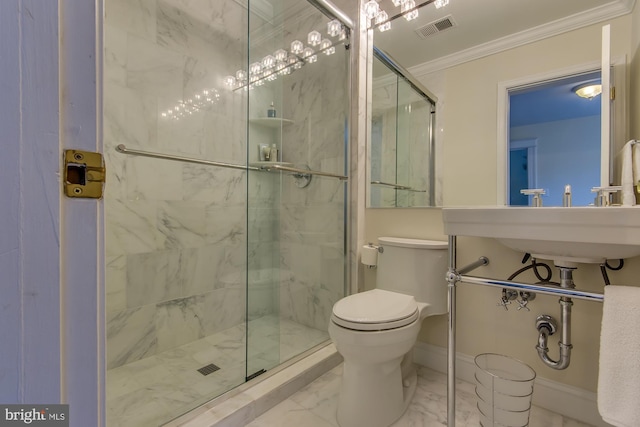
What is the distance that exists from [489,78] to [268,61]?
128 centimetres

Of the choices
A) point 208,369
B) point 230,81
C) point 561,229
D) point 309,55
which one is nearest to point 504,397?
point 561,229

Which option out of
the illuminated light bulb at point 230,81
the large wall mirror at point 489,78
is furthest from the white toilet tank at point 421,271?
the illuminated light bulb at point 230,81

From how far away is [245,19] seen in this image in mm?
2158

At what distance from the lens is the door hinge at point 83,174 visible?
0.40 metres

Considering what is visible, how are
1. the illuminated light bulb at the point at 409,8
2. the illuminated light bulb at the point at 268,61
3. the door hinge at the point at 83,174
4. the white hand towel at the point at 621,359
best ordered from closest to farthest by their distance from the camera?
the door hinge at the point at 83,174 → the white hand towel at the point at 621,359 → the illuminated light bulb at the point at 409,8 → the illuminated light bulb at the point at 268,61

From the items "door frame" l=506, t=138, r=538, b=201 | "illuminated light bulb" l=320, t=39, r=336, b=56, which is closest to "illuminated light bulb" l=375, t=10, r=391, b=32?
"illuminated light bulb" l=320, t=39, r=336, b=56

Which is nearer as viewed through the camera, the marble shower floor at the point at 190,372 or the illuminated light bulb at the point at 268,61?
the marble shower floor at the point at 190,372

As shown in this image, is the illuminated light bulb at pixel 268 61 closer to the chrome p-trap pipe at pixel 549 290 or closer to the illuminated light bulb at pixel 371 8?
the illuminated light bulb at pixel 371 8

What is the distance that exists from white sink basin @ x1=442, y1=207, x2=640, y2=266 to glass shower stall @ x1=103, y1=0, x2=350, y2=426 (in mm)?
1010

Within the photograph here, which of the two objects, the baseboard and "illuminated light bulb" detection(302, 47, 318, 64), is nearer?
the baseboard

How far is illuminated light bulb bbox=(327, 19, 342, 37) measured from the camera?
1900mm

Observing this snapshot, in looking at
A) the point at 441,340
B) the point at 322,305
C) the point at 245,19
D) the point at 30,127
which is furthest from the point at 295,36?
the point at 441,340

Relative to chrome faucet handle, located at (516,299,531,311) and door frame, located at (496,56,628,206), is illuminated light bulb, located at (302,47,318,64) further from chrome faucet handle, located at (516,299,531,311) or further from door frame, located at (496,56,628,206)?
chrome faucet handle, located at (516,299,531,311)

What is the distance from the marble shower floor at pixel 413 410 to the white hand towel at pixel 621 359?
21.7 inches
